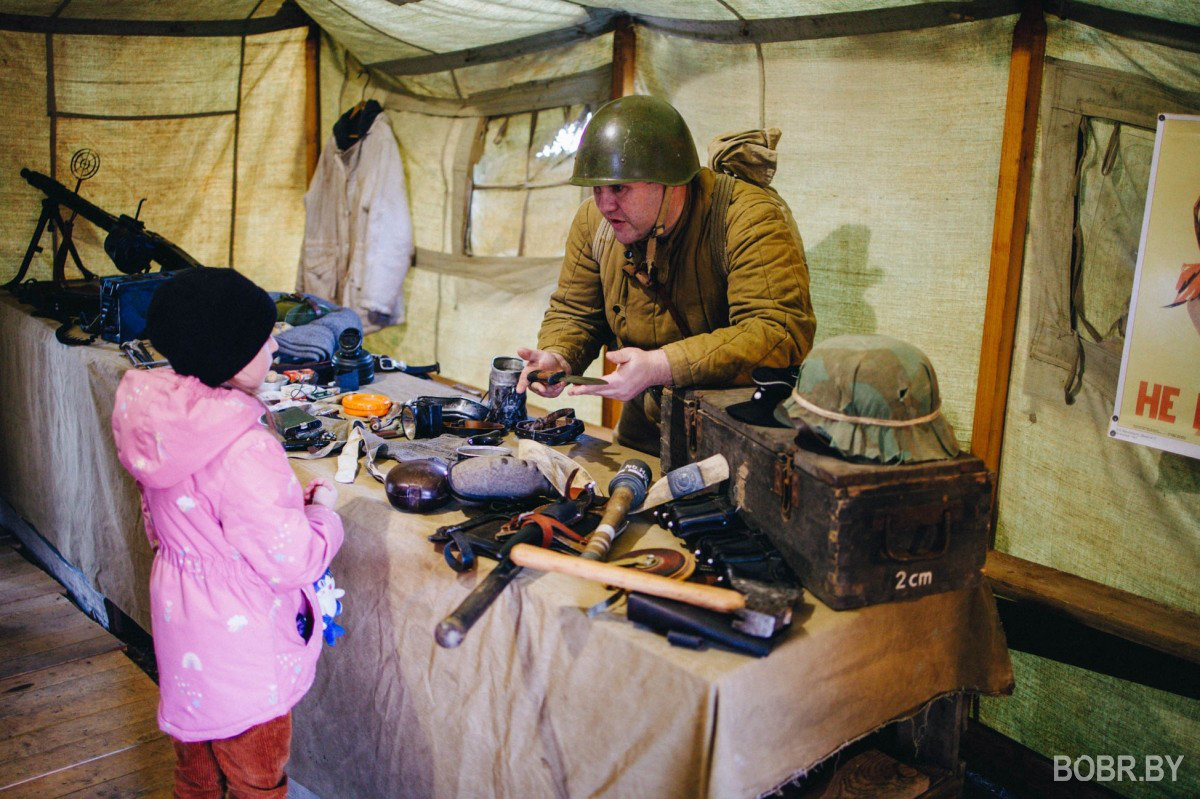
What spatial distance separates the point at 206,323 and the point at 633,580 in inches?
43.0

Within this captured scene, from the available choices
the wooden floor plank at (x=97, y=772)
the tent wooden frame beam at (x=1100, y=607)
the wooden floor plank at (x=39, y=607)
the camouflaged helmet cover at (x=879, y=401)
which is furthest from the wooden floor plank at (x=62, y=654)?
the tent wooden frame beam at (x=1100, y=607)

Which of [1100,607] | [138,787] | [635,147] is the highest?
[635,147]

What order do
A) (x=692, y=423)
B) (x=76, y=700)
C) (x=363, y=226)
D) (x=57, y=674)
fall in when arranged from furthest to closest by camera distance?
(x=363, y=226) < (x=57, y=674) < (x=76, y=700) < (x=692, y=423)

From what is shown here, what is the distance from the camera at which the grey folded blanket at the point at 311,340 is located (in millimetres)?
4020

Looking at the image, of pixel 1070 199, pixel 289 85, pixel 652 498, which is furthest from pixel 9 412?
pixel 1070 199

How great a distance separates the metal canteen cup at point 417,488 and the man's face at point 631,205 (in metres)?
1.08

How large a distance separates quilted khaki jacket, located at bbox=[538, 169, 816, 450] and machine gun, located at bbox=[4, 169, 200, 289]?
2.61 meters

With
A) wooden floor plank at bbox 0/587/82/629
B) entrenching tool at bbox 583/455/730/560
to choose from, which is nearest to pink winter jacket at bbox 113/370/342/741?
entrenching tool at bbox 583/455/730/560

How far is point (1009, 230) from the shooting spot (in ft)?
Result: 10.6

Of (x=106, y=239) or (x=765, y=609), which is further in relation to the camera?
(x=106, y=239)

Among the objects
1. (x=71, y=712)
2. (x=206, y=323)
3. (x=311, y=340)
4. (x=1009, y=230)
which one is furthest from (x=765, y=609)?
(x=71, y=712)

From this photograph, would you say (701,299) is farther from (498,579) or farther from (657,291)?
(498,579)

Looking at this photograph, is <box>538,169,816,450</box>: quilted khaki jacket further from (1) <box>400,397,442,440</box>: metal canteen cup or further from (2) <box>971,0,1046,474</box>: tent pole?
(2) <box>971,0,1046,474</box>: tent pole

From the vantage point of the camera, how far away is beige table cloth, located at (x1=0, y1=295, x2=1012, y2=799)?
179 centimetres
